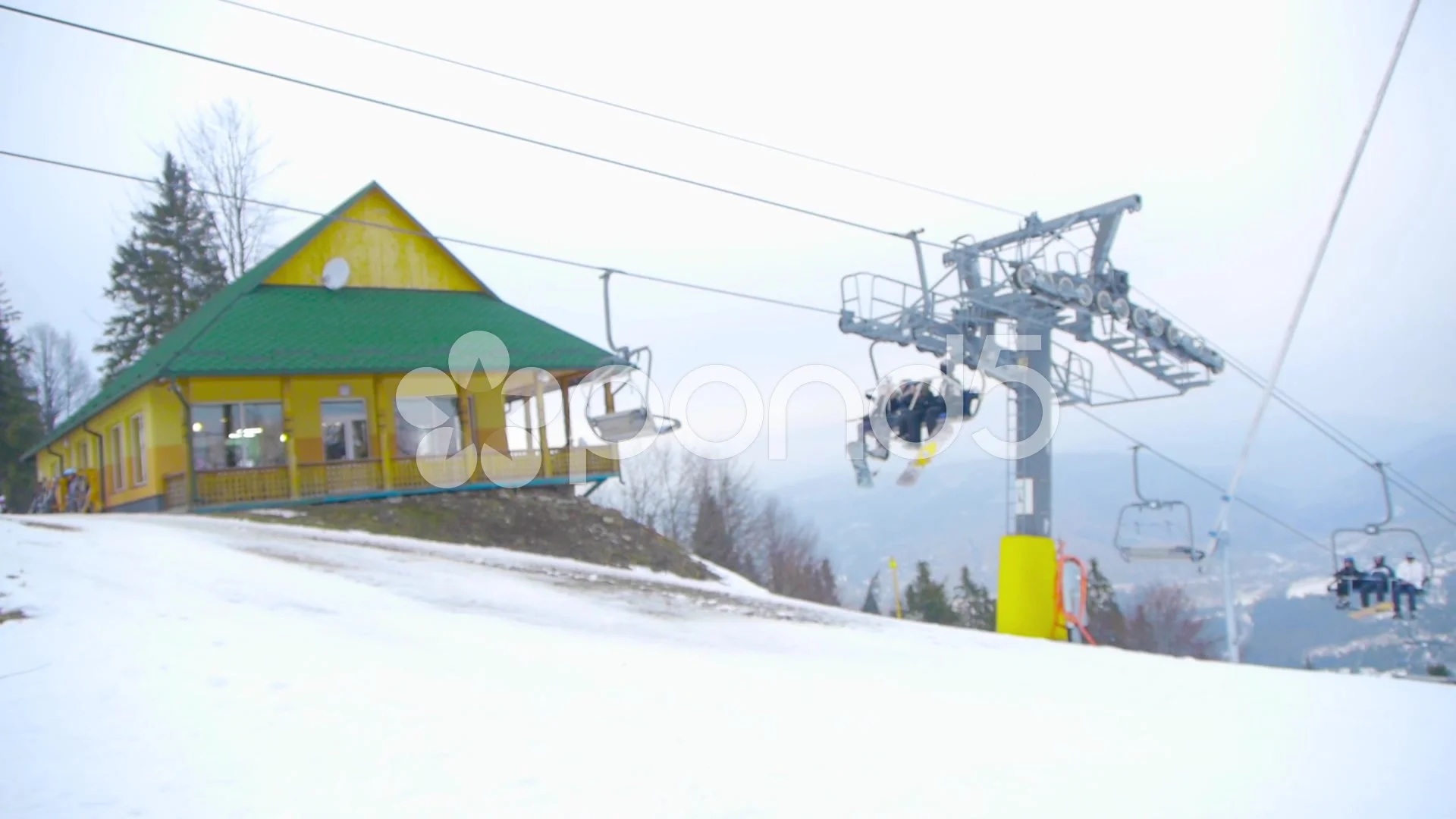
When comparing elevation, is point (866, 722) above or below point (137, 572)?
below

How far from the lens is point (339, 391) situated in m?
25.0

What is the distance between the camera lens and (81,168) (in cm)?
1062

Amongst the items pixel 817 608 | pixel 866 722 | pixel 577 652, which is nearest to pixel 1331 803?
pixel 866 722

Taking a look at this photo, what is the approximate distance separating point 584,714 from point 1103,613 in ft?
190

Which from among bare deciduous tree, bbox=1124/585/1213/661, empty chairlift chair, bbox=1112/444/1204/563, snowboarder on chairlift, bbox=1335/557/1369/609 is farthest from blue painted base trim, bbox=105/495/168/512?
bare deciduous tree, bbox=1124/585/1213/661

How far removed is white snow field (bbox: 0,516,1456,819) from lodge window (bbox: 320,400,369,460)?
11.2 metres

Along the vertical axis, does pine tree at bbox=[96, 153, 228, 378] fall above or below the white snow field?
above

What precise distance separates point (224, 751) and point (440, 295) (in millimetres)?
22170

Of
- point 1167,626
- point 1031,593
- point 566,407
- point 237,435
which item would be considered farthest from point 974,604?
point 237,435

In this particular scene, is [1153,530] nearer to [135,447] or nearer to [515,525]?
[515,525]

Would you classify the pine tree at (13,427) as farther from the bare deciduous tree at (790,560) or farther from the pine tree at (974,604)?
the pine tree at (974,604)

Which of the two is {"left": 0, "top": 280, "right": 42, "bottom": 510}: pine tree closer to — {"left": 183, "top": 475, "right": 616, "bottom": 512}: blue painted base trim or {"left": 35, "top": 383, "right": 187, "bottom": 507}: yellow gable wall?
{"left": 35, "top": 383, "right": 187, "bottom": 507}: yellow gable wall

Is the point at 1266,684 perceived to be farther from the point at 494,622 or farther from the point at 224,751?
the point at 224,751

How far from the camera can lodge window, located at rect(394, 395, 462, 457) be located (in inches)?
1000
